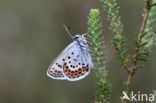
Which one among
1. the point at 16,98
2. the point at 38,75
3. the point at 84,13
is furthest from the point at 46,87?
the point at 84,13

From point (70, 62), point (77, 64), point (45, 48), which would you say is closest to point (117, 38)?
point (77, 64)

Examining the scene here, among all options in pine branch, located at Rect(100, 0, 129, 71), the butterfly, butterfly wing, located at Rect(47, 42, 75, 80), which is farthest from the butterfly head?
pine branch, located at Rect(100, 0, 129, 71)

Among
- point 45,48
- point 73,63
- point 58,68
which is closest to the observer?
point 58,68

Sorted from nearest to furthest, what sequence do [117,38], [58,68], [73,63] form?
[117,38] → [58,68] → [73,63]

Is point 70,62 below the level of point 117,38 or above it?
below

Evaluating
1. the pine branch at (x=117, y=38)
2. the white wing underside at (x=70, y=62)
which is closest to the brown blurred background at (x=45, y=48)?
the white wing underside at (x=70, y=62)

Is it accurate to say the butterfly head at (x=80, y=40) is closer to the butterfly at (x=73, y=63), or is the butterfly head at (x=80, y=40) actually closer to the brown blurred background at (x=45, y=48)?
the butterfly at (x=73, y=63)

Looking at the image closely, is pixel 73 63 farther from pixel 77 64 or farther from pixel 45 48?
pixel 45 48
